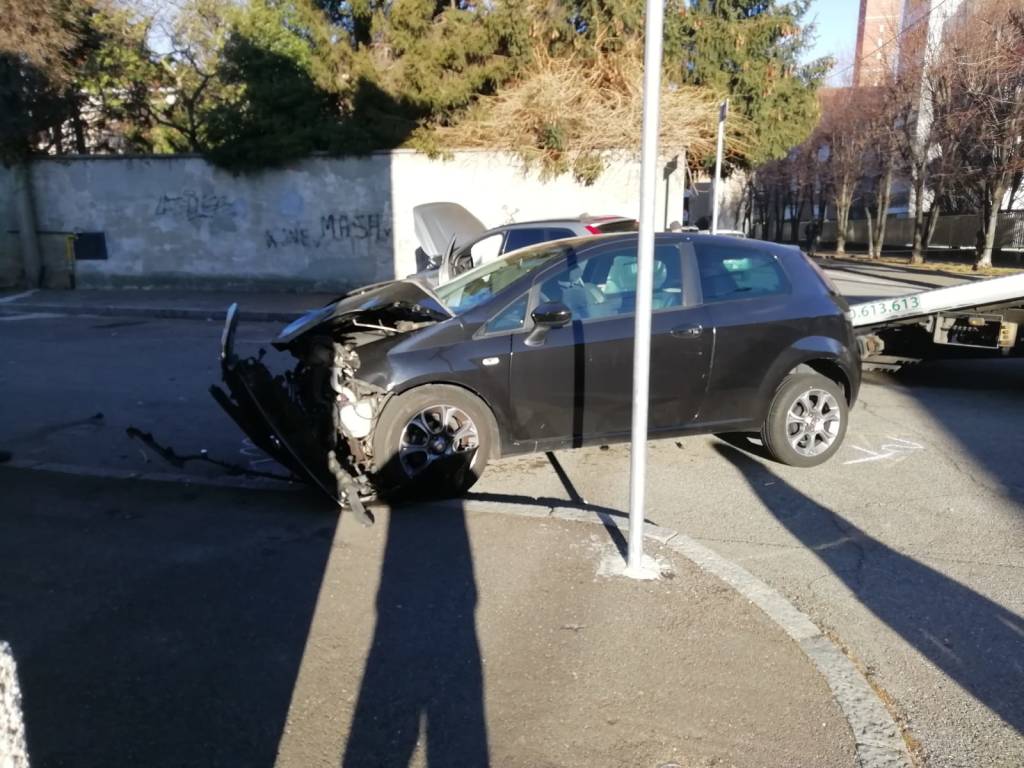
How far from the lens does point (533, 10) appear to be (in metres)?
17.3

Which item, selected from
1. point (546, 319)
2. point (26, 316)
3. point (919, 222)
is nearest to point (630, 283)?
point (546, 319)

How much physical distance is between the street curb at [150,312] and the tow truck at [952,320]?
31.8 ft

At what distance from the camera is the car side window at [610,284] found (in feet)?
18.5

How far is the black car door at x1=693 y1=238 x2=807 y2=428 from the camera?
229 inches

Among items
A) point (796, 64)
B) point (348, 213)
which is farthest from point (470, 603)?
point (796, 64)

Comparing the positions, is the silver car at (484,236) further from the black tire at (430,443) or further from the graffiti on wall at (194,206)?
the graffiti on wall at (194,206)

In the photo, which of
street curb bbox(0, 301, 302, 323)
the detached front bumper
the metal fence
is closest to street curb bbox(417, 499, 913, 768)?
the detached front bumper

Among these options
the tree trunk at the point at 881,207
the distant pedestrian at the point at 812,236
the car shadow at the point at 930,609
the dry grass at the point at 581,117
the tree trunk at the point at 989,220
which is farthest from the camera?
the distant pedestrian at the point at 812,236

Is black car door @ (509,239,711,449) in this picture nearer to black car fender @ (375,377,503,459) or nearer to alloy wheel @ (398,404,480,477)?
black car fender @ (375,377,503,459)

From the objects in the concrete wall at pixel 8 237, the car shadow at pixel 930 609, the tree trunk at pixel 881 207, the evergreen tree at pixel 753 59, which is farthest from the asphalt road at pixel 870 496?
the tree trunk at pixel 881 207

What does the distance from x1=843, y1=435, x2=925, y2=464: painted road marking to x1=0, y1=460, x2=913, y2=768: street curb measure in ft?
7.90

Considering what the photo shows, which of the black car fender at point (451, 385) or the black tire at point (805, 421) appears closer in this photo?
the black car fender at point (451, 385)

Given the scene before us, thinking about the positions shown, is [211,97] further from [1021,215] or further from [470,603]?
[1021,215]

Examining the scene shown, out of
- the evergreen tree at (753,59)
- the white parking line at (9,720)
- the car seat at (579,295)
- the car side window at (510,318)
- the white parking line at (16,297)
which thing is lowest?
the white parking line at (16,297)
